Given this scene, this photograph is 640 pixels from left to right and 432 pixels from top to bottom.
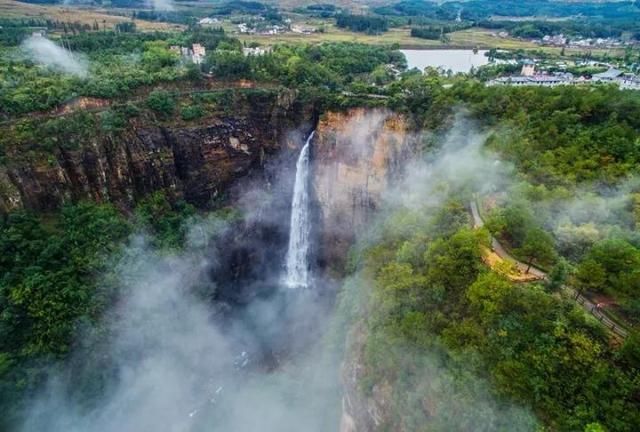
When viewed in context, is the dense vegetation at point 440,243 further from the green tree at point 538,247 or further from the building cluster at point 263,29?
the building cluster at point 263,29

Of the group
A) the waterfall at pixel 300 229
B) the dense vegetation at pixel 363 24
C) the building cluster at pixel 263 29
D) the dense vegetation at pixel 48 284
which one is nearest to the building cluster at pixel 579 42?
the dense vegetation at pixel 363 24

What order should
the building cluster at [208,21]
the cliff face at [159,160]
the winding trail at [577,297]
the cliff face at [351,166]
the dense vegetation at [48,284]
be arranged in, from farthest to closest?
the building cluster at [208,21], the cliff face at [351,166], the cliff face at [159,160], the dense vegetation at [48,284], the winding trail at [577,297]

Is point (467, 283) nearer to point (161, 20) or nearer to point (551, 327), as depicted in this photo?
point (551, 327)

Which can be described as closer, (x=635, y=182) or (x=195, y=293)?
(x=635, y=182)

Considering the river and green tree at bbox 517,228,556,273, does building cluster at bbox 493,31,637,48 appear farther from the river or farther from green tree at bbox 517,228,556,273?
green tree at bbox 517,228,556,273

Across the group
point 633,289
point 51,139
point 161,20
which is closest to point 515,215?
point 633,289

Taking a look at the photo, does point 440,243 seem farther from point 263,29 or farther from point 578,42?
point 578,42

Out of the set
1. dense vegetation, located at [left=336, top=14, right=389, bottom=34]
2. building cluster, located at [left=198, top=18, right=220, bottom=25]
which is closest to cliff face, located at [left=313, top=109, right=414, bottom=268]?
dense vegetation, located at [left=336, top=14, right=389, bottom=34]

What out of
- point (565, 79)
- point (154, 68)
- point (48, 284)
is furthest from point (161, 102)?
point (565, 79)
